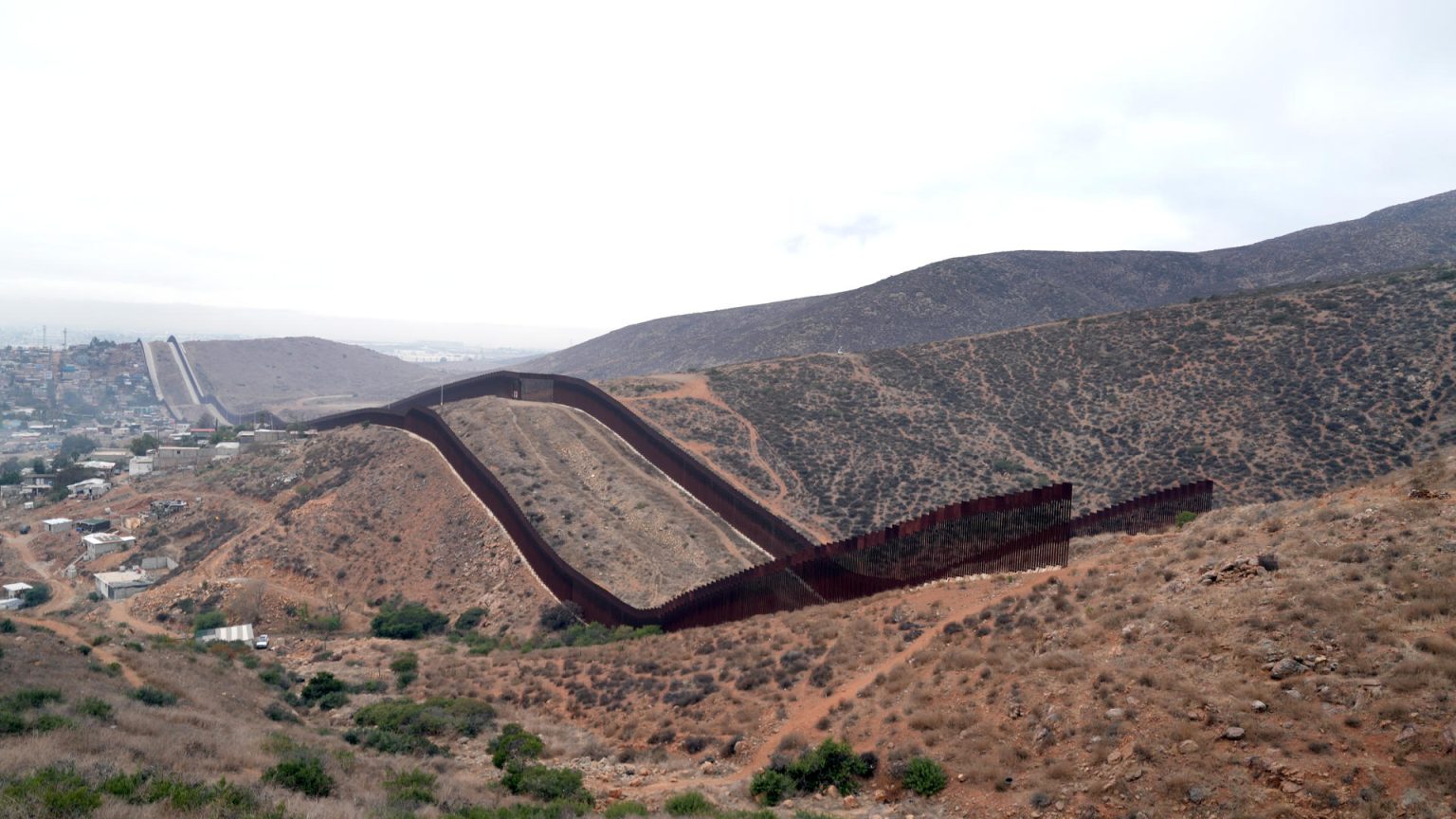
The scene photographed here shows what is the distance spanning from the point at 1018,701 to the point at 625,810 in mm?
4804

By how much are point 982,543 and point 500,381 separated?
32.6 meters

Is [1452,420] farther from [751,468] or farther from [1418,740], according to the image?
[1418,740]

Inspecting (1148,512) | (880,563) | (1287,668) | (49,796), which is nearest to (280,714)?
(49,796)

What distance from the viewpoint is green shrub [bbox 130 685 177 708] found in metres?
12.4

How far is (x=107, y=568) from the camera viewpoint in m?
30.1

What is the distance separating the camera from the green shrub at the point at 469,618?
23.3 meters

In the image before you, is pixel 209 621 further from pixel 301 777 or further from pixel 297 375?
pixel 297 375

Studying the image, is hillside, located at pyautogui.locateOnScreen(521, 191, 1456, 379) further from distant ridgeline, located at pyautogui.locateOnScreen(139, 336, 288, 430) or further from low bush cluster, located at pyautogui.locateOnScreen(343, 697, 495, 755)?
low bush cluster, located at pyautogui.locateOnScreen(343, 697, 495, 755)

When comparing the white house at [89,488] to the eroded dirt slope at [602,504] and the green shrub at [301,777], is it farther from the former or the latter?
the green shrub at [301,777]

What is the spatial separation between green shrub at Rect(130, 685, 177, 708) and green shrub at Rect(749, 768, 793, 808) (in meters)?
9.50

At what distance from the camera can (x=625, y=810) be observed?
28.8ft

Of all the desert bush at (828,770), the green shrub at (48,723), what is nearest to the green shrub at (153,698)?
the green shrub at (48,723)

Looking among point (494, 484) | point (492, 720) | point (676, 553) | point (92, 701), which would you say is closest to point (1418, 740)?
point (492, 720)

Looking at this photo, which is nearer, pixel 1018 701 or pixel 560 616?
pixel 1018 701
